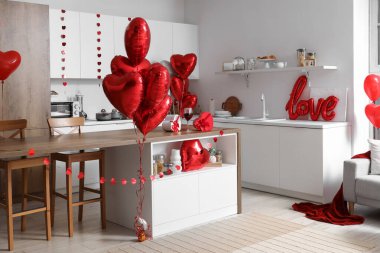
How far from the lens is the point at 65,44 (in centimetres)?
539

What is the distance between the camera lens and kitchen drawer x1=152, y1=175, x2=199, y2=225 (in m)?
3.77

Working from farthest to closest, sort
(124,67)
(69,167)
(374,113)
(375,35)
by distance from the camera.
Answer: (375,35) → (374,113) → (69,167) → (124,67)

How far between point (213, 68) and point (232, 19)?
74 cm

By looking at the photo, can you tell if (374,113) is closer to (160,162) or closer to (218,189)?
(218,189)

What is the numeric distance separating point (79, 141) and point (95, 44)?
2529 mm

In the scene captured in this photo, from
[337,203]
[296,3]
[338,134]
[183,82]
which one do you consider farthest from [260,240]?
[296,3]

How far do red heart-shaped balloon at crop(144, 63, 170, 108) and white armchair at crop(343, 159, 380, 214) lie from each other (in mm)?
2098

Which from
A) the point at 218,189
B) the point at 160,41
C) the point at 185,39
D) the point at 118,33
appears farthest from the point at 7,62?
the point at 185,39

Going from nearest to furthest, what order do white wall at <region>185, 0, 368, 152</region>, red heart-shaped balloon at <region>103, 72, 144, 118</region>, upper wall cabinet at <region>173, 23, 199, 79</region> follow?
1. red heart-shaped balloon at <region>103, 72, 144, 118</region>
2. white wall at <region>185, 0, 368, 152</region>
3. upper wall cabinet at <region>173, 23, 199, 79</region>

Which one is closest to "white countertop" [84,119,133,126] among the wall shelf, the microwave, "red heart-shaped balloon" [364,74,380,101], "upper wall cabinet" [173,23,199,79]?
the microwave

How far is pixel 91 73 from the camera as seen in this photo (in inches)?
223

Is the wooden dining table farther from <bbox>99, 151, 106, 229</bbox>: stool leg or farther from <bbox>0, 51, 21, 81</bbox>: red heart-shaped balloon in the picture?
<bbox>0, 51, 21, 81</bbox>: red heart-shaped balloon

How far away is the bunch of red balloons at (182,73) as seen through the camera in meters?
5.38

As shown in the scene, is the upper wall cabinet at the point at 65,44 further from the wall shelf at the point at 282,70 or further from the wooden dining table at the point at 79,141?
the wall shelf at the point at 282,70
